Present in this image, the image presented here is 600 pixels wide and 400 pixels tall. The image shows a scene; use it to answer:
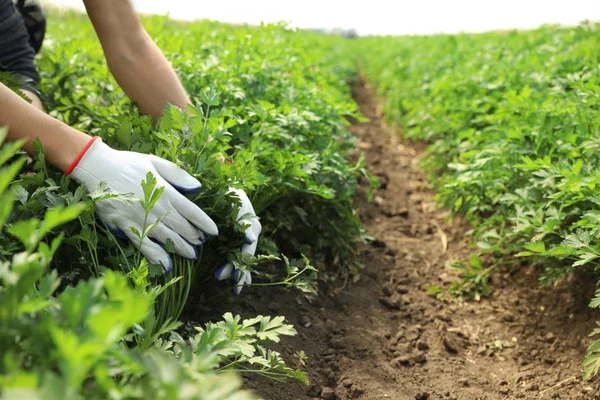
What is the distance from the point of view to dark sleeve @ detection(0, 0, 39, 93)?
3.07 metres

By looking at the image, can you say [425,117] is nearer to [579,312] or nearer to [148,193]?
[579,312]

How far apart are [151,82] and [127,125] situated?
602 millimetres

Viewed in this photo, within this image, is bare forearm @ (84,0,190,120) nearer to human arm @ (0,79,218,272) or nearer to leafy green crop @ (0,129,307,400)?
human arm @ (0,79,218,272)

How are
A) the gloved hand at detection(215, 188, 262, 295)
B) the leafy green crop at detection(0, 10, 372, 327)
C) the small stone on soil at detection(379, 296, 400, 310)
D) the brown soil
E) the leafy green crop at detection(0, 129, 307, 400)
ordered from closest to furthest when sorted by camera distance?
the leafy green crop at detection(0, 129, 307, 400), the leafy green crop at detection(0, 10, 372, 327), the gloved hand at detection(215, 188, 262, 295), the brown soil, the small stone on soil at detection(379, 296, 400, 310)

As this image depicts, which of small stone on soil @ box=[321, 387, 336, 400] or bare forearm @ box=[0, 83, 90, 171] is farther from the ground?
bare forearm @ box=[0, 83, 90, 171]

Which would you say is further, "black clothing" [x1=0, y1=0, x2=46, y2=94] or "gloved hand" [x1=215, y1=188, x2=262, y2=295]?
"black clothing" [x1=0, y1=0, x2=46, y2=94]

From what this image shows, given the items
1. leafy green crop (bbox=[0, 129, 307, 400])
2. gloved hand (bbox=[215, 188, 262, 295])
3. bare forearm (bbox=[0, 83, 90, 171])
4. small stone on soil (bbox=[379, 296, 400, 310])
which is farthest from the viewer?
small stone on soil (bbox=[379, 296, 400, 310])

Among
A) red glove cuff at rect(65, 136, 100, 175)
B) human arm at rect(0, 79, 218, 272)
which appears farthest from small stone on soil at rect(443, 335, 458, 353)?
red glove cuff at rect(65, 136, 100, 175)

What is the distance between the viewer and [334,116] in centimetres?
334

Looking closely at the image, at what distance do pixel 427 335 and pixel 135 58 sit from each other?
6.43ft

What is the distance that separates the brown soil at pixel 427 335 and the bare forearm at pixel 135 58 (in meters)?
1.05

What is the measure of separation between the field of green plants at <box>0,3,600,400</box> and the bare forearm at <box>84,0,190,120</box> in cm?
18

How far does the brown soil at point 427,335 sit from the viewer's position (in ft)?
7.20

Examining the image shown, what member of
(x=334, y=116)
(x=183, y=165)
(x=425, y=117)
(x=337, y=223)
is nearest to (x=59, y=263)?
(x=183, y=165)
